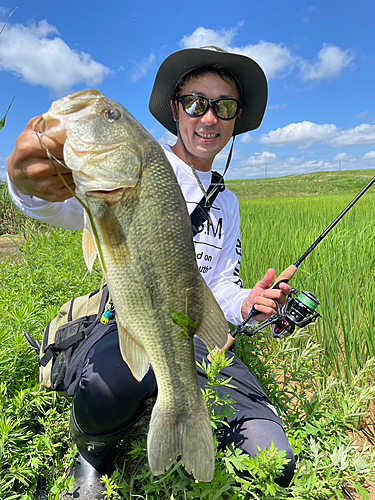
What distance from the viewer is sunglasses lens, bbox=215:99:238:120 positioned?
2537mm

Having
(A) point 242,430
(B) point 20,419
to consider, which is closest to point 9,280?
(B) point 20,419

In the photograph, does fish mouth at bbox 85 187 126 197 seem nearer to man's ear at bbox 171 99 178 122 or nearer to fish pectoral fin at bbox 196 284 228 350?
fish pectoral fin at bbox 196 284 228 350

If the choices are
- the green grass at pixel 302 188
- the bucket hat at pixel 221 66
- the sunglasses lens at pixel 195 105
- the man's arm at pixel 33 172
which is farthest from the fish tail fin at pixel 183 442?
the green grass at pixel 302 188

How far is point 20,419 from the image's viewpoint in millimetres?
1950

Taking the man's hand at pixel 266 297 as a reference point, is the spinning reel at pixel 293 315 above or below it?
below

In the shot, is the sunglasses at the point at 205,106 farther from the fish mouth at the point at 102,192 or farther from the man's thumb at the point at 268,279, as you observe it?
the fish mouth at the point at 102,192

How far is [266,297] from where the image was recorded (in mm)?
2182

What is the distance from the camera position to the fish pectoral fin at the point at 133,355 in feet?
4.63

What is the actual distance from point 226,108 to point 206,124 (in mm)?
196

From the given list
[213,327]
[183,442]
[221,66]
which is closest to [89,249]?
[213,327]

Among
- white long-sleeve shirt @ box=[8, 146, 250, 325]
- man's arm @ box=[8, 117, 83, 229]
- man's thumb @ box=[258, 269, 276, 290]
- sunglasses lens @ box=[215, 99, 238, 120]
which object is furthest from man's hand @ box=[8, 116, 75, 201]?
sunglasses lens @ box=[215, 99, 238, 120]

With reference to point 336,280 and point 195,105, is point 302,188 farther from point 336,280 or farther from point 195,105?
point 195,105

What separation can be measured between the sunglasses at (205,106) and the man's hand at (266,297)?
1225 millimetres

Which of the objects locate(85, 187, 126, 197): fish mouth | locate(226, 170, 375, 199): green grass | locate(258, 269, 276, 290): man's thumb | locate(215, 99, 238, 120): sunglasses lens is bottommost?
locate(226, 170, 375, 199): green grass
